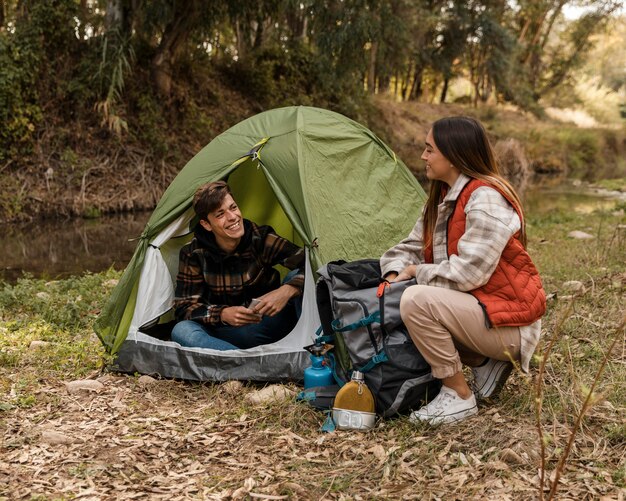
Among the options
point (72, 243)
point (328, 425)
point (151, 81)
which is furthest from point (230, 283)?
point (151, 81)

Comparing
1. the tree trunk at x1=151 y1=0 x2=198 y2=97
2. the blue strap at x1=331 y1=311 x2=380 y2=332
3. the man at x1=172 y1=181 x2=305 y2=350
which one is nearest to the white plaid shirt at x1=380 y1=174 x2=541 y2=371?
the blue strap at x1=331 y1=311 x2=380 y2=332

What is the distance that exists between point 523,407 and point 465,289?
0.72 meters

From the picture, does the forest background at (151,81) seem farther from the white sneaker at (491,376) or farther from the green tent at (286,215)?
the white sneaker at (491,376)

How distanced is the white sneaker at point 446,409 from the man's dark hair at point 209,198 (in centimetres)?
175

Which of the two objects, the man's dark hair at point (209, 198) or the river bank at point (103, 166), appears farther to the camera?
the river bank at point (103, 166)

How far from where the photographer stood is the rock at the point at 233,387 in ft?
12.5

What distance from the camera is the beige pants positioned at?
3.03 m

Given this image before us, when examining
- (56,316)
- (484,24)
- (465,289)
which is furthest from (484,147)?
(484,24)

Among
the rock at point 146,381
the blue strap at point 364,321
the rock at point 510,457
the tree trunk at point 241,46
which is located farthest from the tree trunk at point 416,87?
the rock at point 510,457

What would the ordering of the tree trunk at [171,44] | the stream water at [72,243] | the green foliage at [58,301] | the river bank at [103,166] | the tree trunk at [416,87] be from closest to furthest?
1. the green foliage at [58,301]
2. the stream water at [72,243]
3. the river bank at [103,166]
4. the tree trunk at [171,44]
5. the tree trunk at [416,87]

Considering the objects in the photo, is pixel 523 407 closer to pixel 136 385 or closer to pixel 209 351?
pixel 209 351

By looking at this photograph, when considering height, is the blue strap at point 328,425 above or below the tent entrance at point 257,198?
below

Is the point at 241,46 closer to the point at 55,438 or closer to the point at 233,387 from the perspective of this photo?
the point at 233,387

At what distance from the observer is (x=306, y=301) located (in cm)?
413
